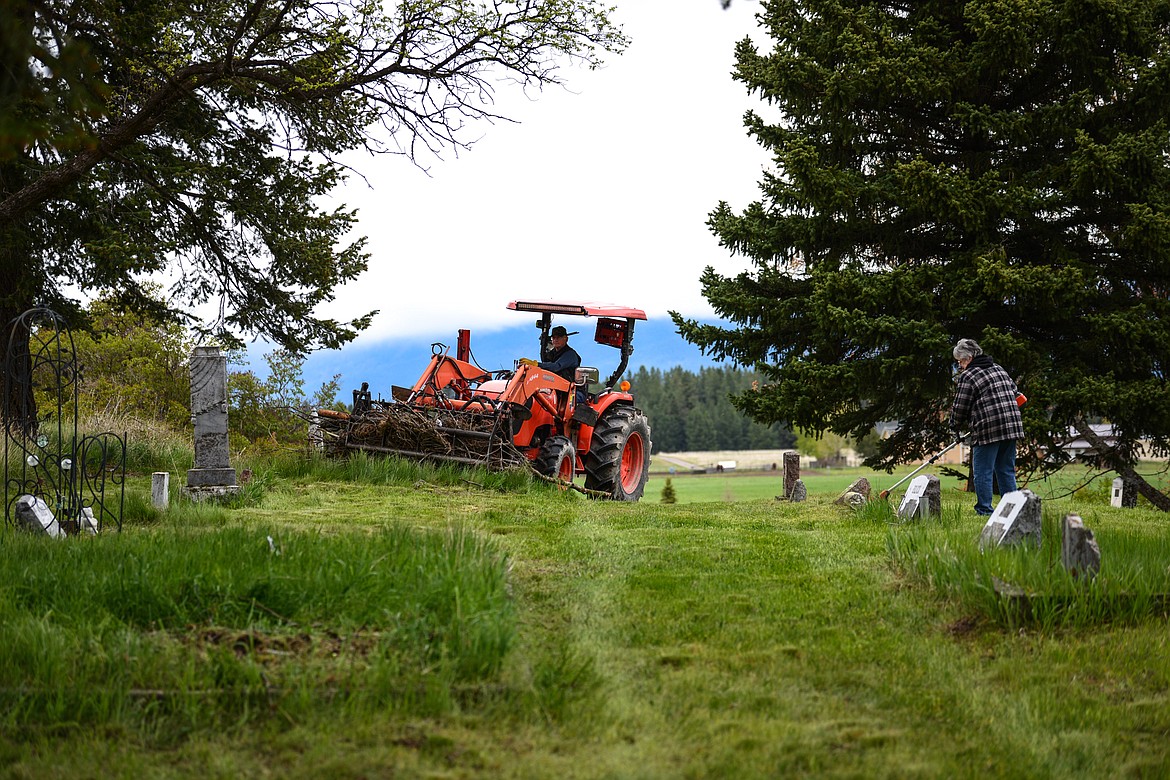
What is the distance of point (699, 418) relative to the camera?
97375 mm

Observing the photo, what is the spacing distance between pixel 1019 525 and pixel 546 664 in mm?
4038

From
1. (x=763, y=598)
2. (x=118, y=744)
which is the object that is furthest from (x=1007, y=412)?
(x=118, y=744)

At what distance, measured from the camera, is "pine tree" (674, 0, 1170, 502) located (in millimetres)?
12445

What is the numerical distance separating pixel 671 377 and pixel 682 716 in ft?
330

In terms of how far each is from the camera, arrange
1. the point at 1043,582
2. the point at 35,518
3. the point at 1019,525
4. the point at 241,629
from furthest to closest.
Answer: the point at 35,518 → the point at 1019,525 → the point at 1043,582 → the point at 241,629

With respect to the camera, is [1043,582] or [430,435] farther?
[430,435]

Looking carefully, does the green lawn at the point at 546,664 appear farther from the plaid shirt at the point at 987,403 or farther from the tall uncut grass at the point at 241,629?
the plaid shirt at the point at 987,403

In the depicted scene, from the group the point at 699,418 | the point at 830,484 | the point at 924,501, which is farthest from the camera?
the point at 699,418

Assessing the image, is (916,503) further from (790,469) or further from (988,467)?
(790,469)

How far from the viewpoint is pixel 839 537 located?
8.97 m

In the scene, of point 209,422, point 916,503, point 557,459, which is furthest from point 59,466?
point 916,503

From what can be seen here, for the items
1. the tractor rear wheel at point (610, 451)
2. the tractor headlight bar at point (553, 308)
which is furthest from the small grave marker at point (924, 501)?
the tractor headlight bar at point (553, 308)

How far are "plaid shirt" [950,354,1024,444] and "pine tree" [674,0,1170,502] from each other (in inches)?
82.2

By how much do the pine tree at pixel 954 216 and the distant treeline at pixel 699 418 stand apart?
77464 millimetres
